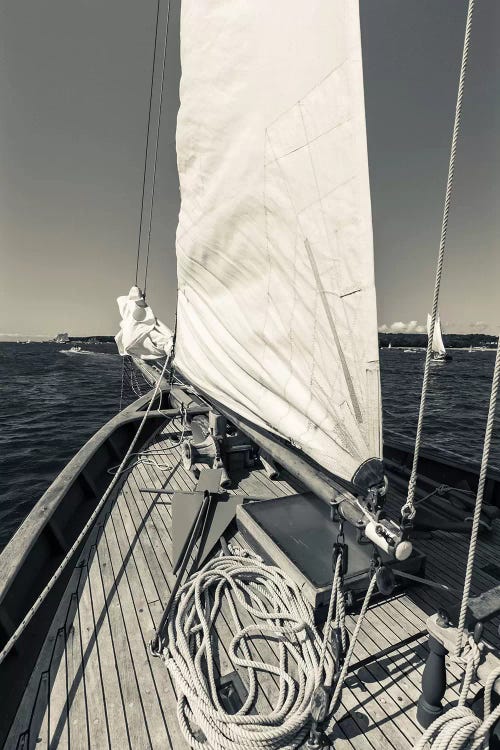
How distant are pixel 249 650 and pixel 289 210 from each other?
3.35m

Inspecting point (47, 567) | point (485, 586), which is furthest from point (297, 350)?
point (47, 567)

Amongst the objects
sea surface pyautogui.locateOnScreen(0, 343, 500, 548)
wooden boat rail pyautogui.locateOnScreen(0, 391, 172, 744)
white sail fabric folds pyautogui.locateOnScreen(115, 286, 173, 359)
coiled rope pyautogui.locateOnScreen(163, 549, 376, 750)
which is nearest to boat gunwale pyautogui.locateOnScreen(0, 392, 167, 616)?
wooden boat rail pyautogui.locateOnScreen(0, 391, 172, 744)

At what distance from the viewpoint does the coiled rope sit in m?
2.37

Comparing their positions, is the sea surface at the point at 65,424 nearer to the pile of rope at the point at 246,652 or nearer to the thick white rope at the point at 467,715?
the pile of rope at the point at 246,652

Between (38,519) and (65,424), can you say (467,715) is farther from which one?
(65,424)

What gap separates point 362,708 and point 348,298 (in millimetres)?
2751

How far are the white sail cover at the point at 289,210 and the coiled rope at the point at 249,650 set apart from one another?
4.27 ft

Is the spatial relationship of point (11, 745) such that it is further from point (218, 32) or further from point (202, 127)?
point (218, 32)

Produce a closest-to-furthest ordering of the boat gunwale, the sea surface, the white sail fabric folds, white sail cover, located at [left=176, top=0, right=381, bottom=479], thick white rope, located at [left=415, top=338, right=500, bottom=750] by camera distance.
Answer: thick white rope, located at [left=415, top=338, right=500, bottom=750], white sail cover, located at [left=176, top=0, right=381, bottom=479], the boat gunwale, the white sail fabric folds, the sea surface

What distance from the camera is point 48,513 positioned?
4258 mm

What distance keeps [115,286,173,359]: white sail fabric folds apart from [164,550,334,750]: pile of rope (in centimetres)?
609

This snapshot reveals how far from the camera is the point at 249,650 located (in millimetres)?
2984

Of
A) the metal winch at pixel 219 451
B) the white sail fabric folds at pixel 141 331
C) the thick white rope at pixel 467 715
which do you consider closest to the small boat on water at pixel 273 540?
the thick white rope at pixel 467 715

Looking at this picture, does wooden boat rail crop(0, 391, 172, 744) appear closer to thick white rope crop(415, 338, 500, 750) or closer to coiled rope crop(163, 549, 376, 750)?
coiled rope crop(163, 549, 376, 750)
